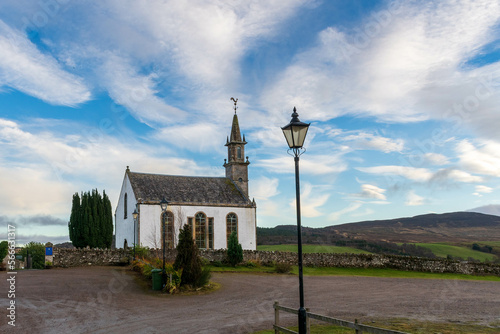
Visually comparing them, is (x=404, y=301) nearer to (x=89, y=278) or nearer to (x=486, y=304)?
(x=486, y=304)

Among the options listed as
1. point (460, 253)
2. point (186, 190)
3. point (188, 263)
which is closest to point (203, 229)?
point (186, 190)

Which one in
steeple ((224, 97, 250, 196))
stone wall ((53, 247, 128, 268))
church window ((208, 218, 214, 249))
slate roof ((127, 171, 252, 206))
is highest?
steeple ((224, 97, 250, 196))

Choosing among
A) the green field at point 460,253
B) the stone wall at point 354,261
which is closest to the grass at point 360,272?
→ the stone wall at point 354,261

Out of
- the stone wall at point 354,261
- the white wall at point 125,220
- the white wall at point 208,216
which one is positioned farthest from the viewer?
the white wall at point 125,220

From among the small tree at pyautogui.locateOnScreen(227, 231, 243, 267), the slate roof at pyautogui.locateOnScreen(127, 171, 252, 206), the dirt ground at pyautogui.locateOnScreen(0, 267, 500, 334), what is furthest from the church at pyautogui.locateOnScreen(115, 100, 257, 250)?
the dirt ground at pyautogui.locateOnScreen(0, 267, 500, 334)

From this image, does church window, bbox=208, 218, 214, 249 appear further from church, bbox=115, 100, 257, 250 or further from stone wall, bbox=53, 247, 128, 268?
stone wall, bbox=53, 247, 128, 268

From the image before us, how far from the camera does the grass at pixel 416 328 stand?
11.3m

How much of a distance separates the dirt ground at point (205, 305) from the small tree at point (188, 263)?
4.80 feet

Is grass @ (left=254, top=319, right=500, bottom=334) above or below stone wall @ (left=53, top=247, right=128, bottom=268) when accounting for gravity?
below

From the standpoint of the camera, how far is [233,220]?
43.3 meters

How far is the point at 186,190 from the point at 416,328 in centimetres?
3367

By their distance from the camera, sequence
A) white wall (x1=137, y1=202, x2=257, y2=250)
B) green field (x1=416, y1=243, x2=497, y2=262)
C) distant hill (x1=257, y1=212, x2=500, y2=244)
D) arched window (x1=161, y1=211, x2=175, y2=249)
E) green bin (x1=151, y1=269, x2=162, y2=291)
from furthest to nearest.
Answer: distant hill (x1=257, y1=212, x2=500, y2=244), green field (x1=416, y1=243, x2=497, y2=262), arched window (x1=161, y1=211, x2=175, y2=249), white wall (x1=137, y1=202, x2=257, y2=250), green bin (x1=151, y1=269, x2=162, y2=291)

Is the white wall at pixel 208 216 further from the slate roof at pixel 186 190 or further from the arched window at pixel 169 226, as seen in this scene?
the slate roof at pixel 186 190

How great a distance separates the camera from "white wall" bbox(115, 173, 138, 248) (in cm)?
4038
